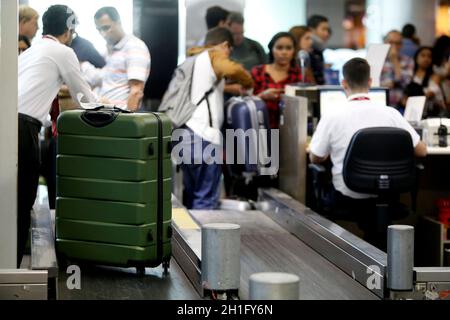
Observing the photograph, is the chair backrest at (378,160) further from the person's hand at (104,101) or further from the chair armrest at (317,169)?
the person's hand at (104,101)

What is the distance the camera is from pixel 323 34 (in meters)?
8.59

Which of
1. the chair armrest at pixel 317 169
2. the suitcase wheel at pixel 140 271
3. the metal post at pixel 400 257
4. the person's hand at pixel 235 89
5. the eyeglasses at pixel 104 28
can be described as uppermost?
Result: the eyeglasses at pixel 104 28

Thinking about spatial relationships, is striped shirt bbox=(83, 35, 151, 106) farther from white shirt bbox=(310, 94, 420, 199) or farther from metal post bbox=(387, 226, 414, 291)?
metal post bbox=(387, 226, 414, 291)

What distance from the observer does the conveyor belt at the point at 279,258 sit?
4.80 metres

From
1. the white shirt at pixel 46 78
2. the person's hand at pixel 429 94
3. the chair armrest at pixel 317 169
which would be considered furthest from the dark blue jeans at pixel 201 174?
the person's hand at pixel 429 94

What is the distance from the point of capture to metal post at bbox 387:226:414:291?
4418mm

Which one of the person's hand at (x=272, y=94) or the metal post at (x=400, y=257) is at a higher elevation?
the person's hand at (x=272, y=94)

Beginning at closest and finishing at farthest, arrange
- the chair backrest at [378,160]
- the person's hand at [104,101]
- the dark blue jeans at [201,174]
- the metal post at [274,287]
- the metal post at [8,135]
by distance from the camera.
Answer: the metal post at [274,287] → the metal post at [8,135] → the chair backrest at [378,160] → the person's hand at [104,101] → the dark blue jeans at [201,174]

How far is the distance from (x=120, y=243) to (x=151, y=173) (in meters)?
0.35

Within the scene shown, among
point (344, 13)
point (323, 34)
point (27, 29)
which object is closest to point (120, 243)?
point (27, 29)

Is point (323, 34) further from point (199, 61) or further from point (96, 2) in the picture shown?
point (96, 2)

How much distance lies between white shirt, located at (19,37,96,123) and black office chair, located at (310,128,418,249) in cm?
144

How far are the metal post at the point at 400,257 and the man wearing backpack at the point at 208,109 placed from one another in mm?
2912

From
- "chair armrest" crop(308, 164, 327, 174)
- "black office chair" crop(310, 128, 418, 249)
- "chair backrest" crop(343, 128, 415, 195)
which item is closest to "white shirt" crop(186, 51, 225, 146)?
"chair armrest" crop(308, 164, 327, 174)
